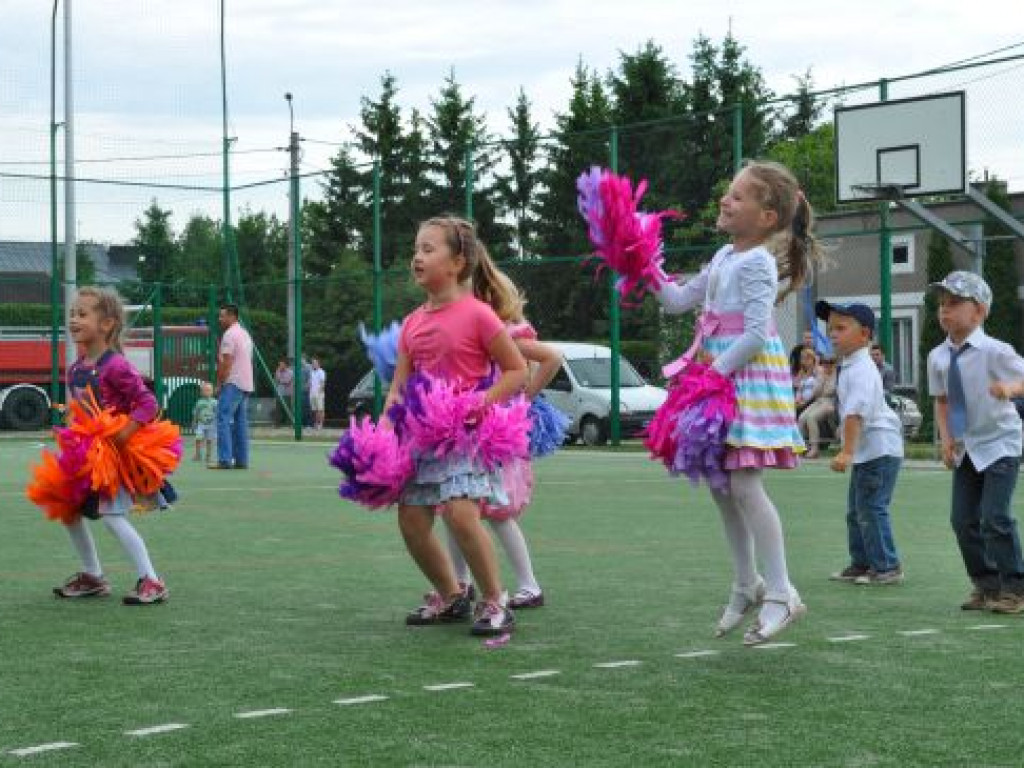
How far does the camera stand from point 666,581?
8234mm

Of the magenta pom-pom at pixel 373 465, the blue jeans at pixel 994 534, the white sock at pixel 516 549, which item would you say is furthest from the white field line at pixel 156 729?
the blue jeans at pixel 994 534

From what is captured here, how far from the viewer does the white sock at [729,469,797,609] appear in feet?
19.4

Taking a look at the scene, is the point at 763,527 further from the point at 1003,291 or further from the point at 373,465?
the point at 1003,291

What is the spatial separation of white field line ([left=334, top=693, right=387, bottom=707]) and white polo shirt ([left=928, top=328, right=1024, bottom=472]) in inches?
122

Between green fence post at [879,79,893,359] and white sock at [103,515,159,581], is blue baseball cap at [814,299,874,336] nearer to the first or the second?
white sock at [103,515,159,581]

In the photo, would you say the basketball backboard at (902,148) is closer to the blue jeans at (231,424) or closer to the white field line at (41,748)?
the blue jeans at (231,424)

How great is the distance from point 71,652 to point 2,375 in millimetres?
27904

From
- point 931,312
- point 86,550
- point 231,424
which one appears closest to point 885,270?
point 931,312

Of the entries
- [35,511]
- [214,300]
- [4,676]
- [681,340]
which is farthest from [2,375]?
[4,676]

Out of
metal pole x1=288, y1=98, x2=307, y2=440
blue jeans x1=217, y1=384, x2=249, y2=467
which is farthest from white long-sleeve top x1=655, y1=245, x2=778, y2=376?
metal pole x1=288, y1=98, x2=307, y2=440

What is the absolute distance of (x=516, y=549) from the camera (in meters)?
7.25

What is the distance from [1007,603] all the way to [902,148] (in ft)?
47.8

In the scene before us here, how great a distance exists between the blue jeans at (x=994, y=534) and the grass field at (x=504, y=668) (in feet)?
0.76

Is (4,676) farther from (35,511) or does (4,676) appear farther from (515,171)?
(515,171)
